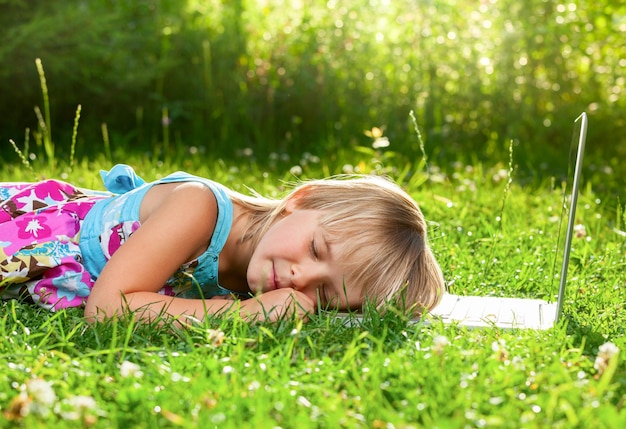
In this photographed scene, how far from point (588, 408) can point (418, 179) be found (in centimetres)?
314

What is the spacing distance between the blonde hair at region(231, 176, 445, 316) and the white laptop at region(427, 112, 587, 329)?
0.10 metres

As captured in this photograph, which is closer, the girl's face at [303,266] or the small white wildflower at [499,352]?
the small white wildflower at [499,352]

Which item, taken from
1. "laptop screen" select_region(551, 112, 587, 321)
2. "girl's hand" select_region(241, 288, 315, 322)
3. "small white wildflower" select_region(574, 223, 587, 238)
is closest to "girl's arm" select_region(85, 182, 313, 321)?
"girl's hand" select_region(241, 288, 315, 322)

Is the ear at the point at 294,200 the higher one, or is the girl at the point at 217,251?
the ear at the point at 294,200

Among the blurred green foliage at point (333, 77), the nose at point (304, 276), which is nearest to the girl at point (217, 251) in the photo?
the nose at point (304, 276)

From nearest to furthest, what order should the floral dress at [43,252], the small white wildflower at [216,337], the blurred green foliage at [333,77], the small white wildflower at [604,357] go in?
1. the small white wildflower at [604,357]
2. the small white wildflower at [216,337]
3. the floral dress at [43,252]
4. the blurred green foliage at [333,77]

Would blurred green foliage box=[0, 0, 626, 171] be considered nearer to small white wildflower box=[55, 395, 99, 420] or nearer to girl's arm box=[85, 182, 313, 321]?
girl's arm box=[85, 182, 313, 321]

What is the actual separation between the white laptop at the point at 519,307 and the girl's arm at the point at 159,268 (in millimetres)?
513

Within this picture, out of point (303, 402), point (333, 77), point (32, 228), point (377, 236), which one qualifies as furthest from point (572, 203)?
point (333, 77)

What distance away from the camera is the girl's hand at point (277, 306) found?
2.52m

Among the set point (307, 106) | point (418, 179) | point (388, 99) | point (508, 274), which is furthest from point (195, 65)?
point (508, 274)

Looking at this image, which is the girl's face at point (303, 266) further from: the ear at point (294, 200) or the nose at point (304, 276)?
the ear at point (294, 200)

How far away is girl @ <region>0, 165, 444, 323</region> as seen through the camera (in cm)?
260

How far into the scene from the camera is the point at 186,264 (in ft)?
9.70
